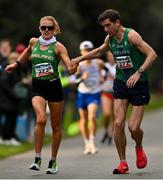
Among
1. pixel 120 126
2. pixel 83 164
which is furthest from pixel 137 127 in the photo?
pixel 83 164

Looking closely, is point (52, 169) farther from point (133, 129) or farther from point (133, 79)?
point (133, 79)

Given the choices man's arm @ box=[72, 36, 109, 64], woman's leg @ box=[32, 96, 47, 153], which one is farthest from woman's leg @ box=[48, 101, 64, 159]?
man's arm @ box=[72, 36, 109, 64]

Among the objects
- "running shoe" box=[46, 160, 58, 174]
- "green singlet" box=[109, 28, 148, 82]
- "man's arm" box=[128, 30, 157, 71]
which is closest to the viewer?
"man's arm" box=[128, 30, 157, 71]

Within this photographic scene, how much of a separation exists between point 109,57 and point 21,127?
252cm

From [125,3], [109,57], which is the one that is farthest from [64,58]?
[125,3]

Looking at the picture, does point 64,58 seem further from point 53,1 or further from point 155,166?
point 53,1

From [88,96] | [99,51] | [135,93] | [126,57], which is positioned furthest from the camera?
[88,96]

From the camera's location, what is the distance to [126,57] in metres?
11.4

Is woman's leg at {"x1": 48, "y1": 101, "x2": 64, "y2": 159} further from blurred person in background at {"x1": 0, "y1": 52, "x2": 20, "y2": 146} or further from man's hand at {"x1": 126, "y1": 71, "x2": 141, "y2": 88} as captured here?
blurred person in background at {"x1": 0, "y1": 52, "x2": 20, "y2": 146}

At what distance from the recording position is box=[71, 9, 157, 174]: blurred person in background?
446 inches

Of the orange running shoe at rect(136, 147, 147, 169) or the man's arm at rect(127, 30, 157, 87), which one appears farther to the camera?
the orange running shoe at rect(136, 147, 147, 169)

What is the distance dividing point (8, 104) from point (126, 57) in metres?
6.95

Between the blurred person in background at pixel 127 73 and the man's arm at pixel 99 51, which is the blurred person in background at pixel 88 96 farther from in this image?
the blurred person in background at pixel 127 73

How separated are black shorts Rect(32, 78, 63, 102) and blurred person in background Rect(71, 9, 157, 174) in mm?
395
